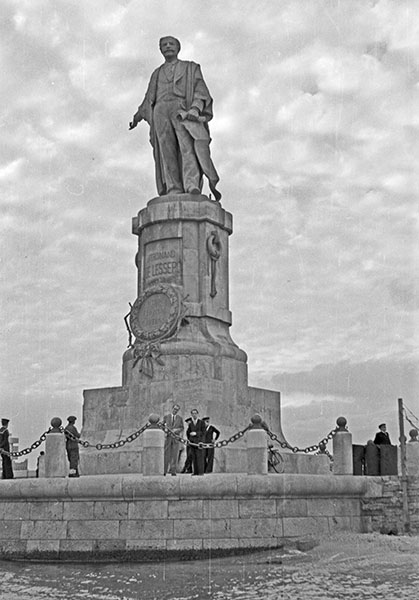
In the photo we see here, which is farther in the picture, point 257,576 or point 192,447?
point 192,447

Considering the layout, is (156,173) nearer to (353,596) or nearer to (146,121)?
(146,121)

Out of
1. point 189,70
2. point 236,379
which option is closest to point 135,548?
point 236,379

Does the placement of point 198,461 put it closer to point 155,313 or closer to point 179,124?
point 155,313

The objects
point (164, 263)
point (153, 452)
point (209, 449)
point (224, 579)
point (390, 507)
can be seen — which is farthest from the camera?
point (164, 263)

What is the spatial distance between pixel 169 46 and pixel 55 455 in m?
10.7

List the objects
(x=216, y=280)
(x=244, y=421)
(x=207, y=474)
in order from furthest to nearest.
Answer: (x=216, y=280) < (x=244, y=421) < (x=207, y=474)

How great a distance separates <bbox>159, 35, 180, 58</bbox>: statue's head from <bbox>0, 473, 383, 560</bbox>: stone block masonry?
11.0 meters

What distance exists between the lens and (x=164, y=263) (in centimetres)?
2041

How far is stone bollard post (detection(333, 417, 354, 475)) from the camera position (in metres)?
17.3

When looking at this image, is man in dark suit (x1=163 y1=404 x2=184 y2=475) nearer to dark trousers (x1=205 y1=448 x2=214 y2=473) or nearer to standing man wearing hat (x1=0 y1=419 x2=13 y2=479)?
dark trousers (x1=205 y1=448 x2=214 y2=473)

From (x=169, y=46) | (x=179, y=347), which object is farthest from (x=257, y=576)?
(x=169, y=46)

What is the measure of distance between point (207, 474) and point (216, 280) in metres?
5.99

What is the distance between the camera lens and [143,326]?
65.8 ft

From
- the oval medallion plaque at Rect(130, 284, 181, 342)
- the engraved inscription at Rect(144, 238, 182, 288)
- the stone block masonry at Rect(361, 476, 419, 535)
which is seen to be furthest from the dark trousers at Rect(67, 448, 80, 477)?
Answer: the stone block masonry at Rect(361, 476, 419, 535)
